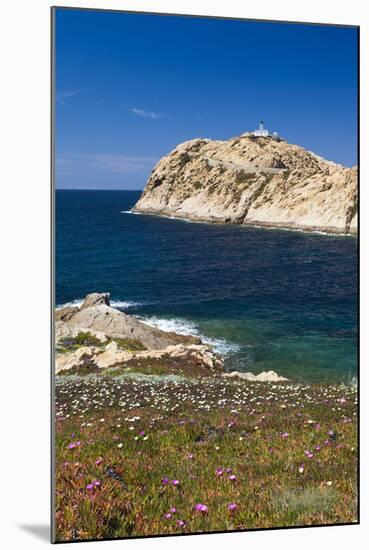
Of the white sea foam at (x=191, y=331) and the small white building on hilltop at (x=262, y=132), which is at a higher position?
the small white building on hilltop at (x=262, y=132)

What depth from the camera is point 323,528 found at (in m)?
8.81

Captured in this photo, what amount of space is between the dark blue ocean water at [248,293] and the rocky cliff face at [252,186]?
1.57 feet

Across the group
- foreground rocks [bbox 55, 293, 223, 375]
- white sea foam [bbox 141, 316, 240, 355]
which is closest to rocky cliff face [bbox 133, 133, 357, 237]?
white sea foam [bbox 141, 316, 240, 355]

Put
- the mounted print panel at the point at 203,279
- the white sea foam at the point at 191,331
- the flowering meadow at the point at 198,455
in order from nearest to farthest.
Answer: the flowering meadow at the point at 198,455 → the mounted print panel at the point at 203,279 → the white sea foam at the point at 191,331

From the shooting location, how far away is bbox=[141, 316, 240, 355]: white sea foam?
30.5 feet

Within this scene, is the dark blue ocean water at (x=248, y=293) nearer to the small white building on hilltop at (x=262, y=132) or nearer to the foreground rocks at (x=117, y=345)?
the foreground rocks at (x=117, y=345)

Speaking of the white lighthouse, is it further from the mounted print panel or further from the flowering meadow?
the flowering meadow

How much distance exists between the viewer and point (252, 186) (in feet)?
38.2

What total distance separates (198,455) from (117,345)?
1.90m

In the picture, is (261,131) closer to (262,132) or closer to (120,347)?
(262,132)

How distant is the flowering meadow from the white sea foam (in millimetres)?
486

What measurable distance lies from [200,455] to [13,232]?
3.88 metres

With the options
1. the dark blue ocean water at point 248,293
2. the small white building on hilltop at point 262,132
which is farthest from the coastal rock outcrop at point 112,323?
the small white building on hilltop at point 262,132

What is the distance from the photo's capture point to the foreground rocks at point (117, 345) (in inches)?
343
